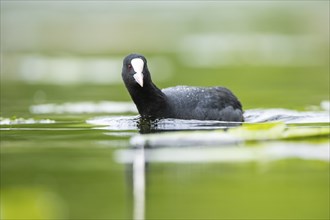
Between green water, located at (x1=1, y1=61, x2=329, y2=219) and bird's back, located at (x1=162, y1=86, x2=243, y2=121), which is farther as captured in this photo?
bird's back, located at (x1=162, y1=86, x2=243, y2=121)

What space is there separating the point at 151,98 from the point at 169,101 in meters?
0.22

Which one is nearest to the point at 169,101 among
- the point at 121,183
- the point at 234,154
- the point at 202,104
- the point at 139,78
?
the point at 202,104

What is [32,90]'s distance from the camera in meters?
16.1

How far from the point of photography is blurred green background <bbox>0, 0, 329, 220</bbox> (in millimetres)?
6449

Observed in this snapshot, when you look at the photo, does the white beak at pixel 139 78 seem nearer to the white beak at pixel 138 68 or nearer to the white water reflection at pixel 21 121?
the white beak at pixel 138 68

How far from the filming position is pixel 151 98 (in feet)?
35.8

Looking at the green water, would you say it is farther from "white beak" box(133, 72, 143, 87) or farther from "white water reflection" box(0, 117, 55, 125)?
"white beak" box(133, 72, 143, 87)

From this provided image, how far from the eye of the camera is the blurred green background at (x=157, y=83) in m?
6.45

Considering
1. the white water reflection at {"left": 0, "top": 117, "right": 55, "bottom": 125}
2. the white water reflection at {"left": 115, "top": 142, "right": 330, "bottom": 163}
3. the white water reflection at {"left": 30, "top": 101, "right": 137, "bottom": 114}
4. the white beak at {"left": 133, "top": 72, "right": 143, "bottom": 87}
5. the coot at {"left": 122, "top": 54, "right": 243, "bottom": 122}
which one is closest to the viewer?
the white water reflection at {"left": 115, "top": 142, "right": 330, "bottom": 163}

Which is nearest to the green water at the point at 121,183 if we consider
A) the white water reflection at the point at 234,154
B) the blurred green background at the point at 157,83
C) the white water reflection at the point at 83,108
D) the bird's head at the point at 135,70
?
the blurred green background at the point at 157,83

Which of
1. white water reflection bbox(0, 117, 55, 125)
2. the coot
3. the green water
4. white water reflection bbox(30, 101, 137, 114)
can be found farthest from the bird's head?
white water reflection bbox(30, 101, 137, 114)

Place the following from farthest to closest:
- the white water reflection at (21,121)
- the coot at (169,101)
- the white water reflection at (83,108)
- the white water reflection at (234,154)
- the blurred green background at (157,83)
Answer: the white water reflection at (83,108)
the white water reflection at (21,121)
the coot at (169,101)
the white water reflection at (234,154)
the blurred green background at (157,83)

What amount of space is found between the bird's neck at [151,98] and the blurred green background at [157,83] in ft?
2.32

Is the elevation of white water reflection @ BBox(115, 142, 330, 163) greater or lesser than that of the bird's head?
lesser
